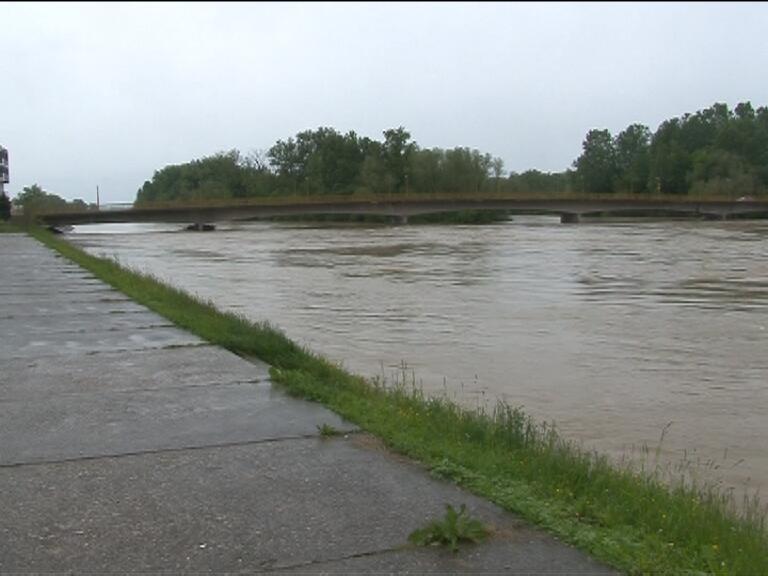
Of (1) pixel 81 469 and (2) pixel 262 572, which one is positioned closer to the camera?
(2) pixel 262 572

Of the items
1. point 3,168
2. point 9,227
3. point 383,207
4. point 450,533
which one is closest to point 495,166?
point 383,207

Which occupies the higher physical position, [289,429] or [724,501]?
[289,429]

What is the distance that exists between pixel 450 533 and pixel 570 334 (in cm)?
1223

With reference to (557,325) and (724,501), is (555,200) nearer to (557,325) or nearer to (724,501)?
(557,325)

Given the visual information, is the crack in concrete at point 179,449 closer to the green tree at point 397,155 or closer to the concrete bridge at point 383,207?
the concrete bridge at point 383,207

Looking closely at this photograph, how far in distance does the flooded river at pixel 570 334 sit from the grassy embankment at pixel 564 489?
6.36 feet

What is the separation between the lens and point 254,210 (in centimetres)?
8556

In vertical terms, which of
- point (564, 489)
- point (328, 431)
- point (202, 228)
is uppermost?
point (328, 431)

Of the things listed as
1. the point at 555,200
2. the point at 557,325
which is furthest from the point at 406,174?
the point at 557,325

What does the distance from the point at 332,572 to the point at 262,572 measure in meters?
0.29

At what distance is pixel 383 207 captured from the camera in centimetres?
8962

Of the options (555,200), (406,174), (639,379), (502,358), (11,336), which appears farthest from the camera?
(406,174)

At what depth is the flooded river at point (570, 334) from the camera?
927 cm

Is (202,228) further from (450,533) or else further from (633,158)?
(633,158)
